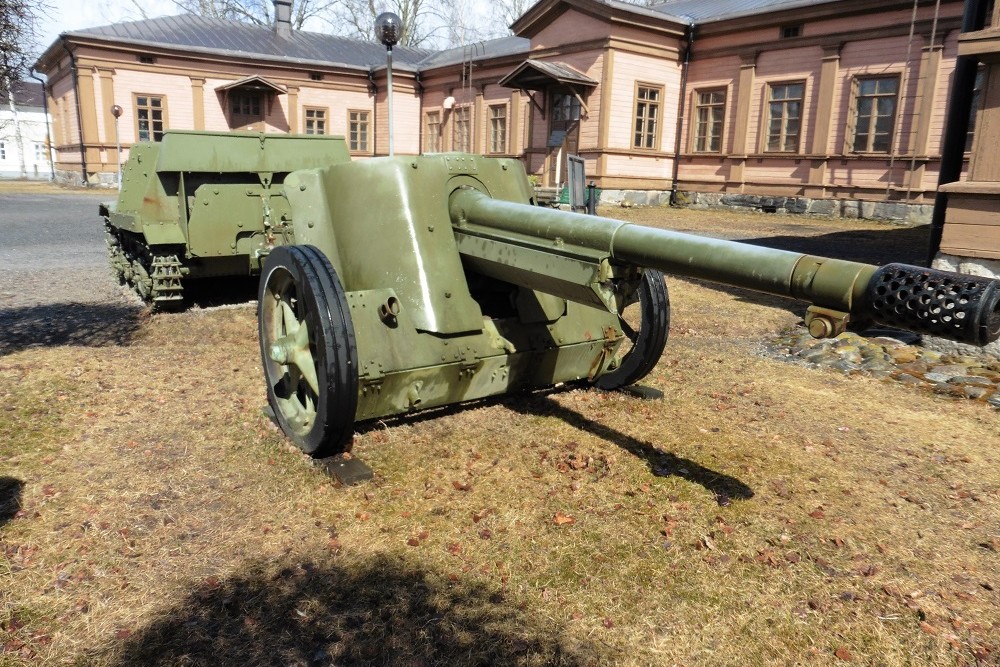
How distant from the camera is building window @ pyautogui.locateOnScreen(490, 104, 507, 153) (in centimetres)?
2539

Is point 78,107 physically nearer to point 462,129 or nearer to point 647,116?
point 462,129

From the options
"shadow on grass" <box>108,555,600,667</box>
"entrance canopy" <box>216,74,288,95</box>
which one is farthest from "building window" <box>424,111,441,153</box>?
"shadow on grass" <box>108,555,600,667</box>

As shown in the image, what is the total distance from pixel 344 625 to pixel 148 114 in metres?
28.0

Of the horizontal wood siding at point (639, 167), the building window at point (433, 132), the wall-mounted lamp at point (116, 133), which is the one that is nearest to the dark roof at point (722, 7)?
the horizontal wood siding at point (639, 167)

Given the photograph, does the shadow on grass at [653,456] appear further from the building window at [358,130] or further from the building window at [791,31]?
the building window at [358,130]

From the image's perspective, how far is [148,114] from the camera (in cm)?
2683

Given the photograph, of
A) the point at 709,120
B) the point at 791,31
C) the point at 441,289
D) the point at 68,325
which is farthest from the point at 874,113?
the point at 68,325

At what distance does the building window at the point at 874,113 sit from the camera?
693 inches

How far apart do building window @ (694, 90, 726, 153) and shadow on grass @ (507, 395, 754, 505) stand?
1779 centimetres

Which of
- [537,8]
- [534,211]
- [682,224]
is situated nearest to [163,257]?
[534,211]

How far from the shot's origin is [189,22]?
96.9 feet

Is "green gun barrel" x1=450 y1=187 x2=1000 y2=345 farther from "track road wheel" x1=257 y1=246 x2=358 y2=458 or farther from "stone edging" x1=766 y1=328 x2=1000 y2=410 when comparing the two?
"stone edging" x1=766 y1=328 x2=1000 y2=410

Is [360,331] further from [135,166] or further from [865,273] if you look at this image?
[135,166]

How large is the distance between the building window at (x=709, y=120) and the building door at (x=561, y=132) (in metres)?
3.39
